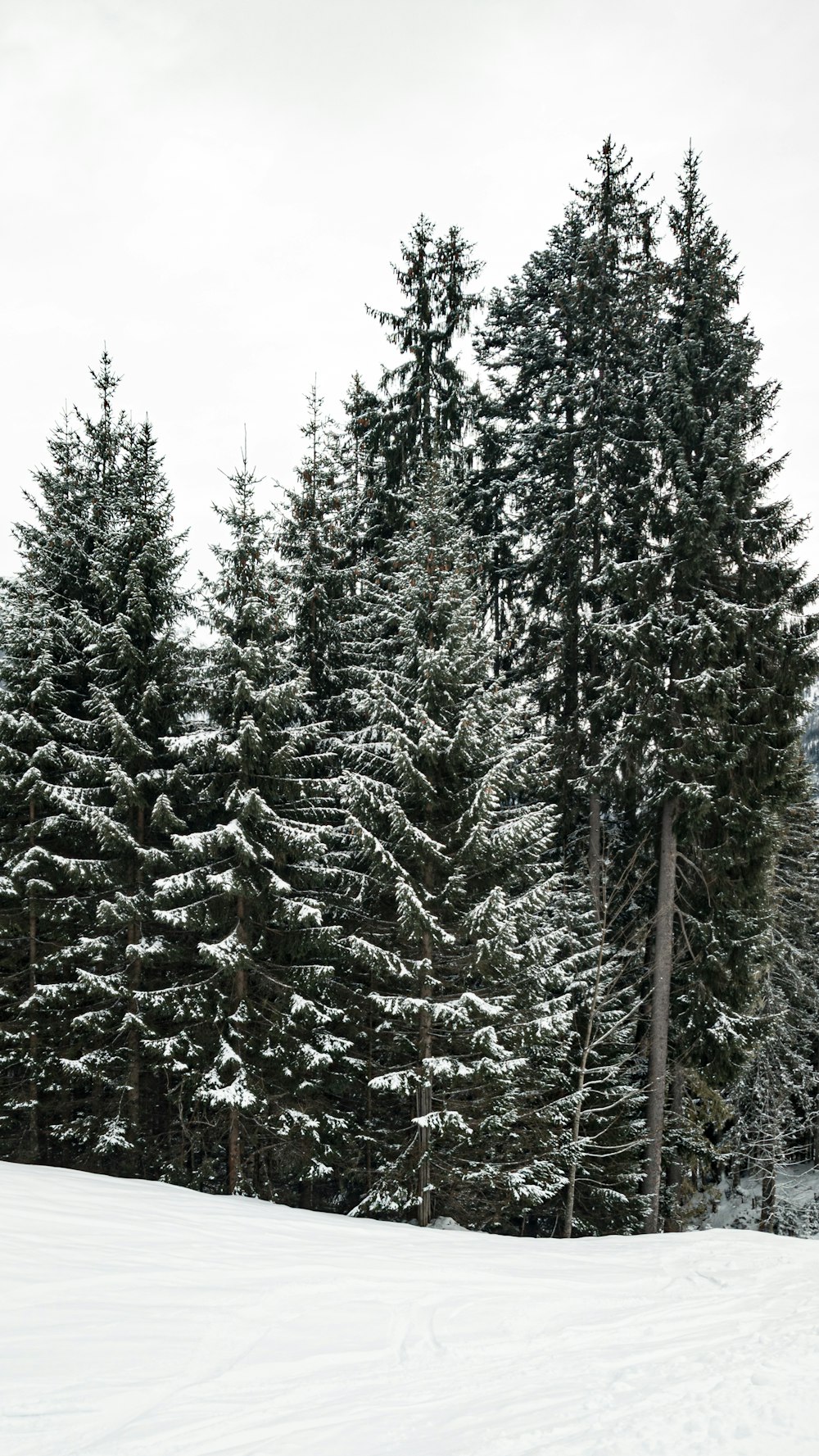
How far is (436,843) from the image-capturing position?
38.9 feet

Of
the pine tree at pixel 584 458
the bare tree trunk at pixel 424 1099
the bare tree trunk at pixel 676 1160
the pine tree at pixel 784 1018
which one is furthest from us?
the pine tree at pixel 784 1018

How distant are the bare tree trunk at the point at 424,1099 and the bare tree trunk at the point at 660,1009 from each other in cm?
449

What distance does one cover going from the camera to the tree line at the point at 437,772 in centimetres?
1213

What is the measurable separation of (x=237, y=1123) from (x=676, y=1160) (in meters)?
9.34

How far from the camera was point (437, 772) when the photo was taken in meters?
12.7

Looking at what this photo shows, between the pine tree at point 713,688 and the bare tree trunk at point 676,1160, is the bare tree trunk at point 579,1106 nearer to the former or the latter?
the pine tree at point 713,688

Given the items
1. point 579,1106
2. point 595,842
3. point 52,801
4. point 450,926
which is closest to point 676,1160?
point 579,1106

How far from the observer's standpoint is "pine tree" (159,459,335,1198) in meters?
11.8

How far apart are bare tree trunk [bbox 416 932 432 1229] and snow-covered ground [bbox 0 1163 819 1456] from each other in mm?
3251

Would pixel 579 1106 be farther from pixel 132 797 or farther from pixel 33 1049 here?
pixel 33 1049

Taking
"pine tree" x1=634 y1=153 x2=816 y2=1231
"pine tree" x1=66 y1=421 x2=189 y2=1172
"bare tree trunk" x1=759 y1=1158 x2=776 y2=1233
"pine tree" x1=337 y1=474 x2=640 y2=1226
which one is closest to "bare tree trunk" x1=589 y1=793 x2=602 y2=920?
"pine tree" x1=634 y1=153 x2=816 y2=1231

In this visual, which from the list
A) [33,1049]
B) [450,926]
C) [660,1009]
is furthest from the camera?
[660,1009]

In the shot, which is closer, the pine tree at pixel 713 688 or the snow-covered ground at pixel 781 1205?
the pine tree at pixel 713 688

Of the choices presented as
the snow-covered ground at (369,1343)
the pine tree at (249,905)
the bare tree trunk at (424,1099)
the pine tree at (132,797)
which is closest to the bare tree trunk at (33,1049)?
the pine tree at (132,797)
